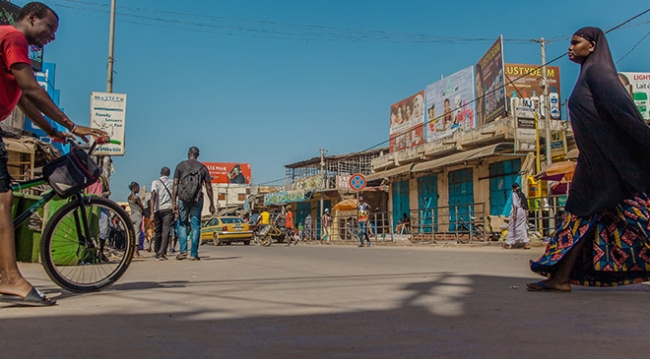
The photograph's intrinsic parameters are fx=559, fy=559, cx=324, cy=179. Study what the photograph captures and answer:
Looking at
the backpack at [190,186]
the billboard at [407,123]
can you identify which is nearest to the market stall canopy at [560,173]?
the backpack at [190,186]

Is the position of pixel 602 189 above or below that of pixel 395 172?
below

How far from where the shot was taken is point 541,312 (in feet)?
10.6

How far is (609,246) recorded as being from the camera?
12.9ft

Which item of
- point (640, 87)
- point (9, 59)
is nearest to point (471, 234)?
point (9, 59)

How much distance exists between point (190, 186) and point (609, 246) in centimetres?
640

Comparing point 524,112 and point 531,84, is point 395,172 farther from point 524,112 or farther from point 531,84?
point 531,84

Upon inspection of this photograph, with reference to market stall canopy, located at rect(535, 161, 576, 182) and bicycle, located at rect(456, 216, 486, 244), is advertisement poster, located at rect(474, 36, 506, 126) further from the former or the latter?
market stall canopy, located at rect(535, 161, 576, 182)

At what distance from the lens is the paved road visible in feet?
7.59

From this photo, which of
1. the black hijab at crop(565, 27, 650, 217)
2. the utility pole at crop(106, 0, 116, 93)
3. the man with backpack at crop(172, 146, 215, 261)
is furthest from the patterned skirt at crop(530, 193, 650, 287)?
the utility pole at crop(106, 0, 116, 93)

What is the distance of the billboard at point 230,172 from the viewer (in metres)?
79.2

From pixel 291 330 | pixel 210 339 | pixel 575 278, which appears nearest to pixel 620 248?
pixel 575 278

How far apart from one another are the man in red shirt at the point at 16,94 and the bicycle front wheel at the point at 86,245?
45 cm

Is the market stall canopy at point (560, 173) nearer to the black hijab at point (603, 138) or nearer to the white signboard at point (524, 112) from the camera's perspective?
the white signboard at point (524, 112)

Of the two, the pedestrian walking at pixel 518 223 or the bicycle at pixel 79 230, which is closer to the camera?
the bicycle at pixel 79 230
